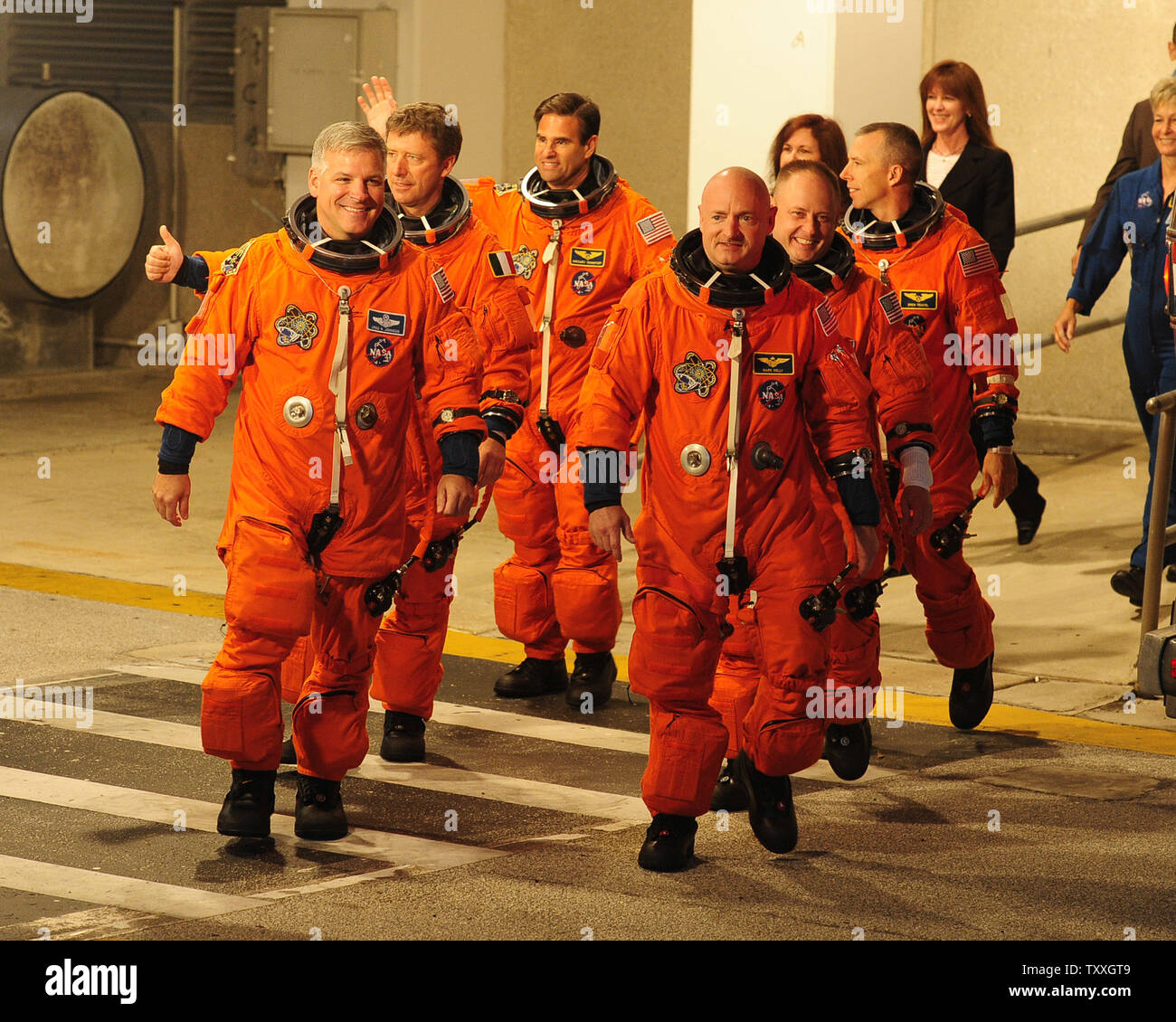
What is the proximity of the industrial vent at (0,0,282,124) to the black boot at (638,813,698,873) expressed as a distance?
39.6 feet

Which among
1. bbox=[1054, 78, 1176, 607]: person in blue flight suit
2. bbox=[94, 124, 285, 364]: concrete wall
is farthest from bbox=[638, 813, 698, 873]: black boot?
bbox=[94, 124, 285, 364]: concrete wall

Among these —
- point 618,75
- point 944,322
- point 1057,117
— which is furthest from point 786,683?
point 618,75

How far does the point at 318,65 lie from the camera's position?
1414 centimetres

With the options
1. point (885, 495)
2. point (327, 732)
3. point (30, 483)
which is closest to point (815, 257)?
point (885, 495)

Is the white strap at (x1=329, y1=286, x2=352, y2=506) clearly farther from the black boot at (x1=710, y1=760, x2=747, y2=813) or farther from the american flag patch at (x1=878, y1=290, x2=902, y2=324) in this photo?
the american flag patch at (x1=878, y1=290, x2=902, y2=324)

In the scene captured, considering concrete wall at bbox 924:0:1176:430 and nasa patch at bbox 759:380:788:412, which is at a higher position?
concrete wall at bbox 924:0:1176:430

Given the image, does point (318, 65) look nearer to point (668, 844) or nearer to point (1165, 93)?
point (1165, 93)

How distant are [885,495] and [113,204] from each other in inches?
419

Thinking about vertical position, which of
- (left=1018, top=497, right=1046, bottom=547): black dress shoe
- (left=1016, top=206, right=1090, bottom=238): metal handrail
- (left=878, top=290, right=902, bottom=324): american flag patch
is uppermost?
(left=1016, top=206, right=1090, bottom=238): metal handrail

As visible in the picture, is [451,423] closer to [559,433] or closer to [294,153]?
[559,433]

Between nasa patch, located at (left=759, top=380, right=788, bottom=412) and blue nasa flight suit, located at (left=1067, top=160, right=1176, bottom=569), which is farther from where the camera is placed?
blue nasa flight suit, located at (left=1067, top=160, right=1176, bottom=569)

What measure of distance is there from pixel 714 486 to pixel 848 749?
142 cm

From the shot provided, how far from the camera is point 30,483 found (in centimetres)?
1174

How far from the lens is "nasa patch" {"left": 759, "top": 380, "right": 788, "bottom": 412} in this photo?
5473 millimetres
